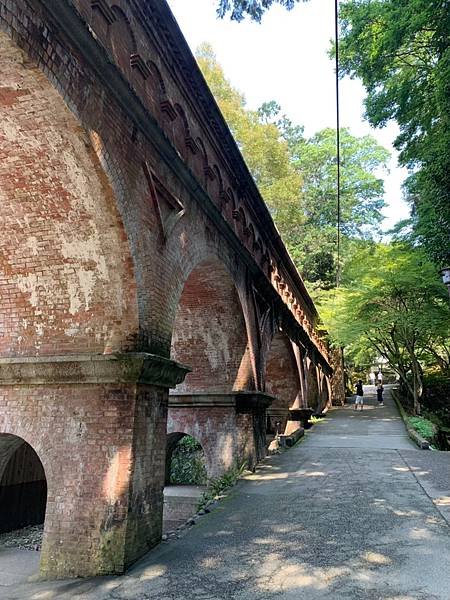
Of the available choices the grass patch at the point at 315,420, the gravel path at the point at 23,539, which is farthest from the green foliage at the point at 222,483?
the grass patch at the point at 315,420

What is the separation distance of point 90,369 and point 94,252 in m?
1.39

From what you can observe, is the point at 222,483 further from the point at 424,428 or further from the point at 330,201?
the point at 330,201

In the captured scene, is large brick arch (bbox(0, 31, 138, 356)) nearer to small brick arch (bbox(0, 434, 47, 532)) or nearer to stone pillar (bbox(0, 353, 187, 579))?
stone pillar (bbox(0, 353, 187, 579))

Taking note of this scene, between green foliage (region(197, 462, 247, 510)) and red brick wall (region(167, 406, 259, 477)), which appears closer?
green foliage (region(197, 462, 247, 510))

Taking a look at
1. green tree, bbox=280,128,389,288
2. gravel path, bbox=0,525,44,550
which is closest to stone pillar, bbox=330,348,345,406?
green tree, bbox=280,128,389,288

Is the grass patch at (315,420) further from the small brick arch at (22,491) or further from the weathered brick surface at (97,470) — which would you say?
the weathered brick surface at (97,470)

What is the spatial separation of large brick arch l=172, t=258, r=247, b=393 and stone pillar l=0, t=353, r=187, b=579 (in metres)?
4.60

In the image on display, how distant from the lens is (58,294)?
6152 millimetres

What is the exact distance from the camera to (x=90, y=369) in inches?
224

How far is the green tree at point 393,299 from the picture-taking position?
16.0 metres

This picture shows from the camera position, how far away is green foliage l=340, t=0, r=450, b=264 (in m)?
10.8

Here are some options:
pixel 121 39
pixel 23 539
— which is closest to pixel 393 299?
pixel 23 539

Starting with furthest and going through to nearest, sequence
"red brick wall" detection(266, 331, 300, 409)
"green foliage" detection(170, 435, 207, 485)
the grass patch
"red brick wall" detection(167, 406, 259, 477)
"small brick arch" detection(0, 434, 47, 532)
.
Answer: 1. the grass patch
2. "red brick wall" detection(266, 331, 300, 409)
3. "green foliage" detection(170, 435, 207, 485)
4. "red brick wall" detection(167, 406, 259, 477)
5. "small brick arch" detection(0, 434, 47, 532)

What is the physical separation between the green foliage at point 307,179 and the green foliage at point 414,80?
1064 cm
